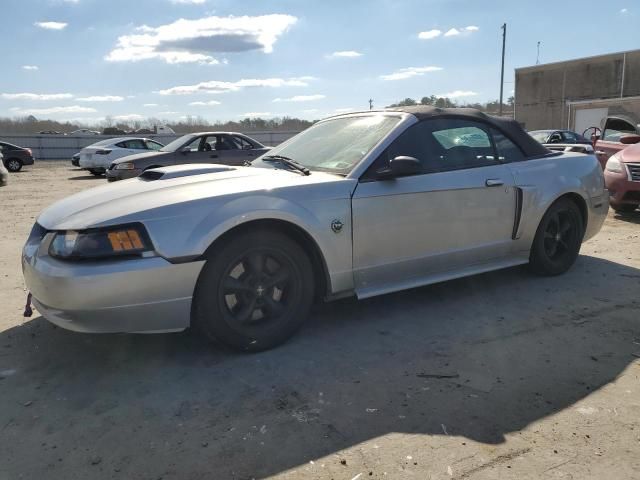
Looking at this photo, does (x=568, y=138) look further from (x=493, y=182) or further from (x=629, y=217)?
(x=493, y=182)

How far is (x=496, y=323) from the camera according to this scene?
3.89 meters

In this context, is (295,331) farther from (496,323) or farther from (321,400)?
(496,323)

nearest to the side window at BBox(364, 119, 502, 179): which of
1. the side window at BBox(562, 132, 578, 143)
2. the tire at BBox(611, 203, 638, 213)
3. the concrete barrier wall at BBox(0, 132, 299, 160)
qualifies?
the tire at BBox(611, 203, 638, 213)

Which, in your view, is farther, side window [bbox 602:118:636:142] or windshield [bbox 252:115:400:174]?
side window [bbox 602:118:636:142]

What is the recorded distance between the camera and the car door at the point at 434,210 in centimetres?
368

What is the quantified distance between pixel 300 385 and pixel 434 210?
1.69 meters

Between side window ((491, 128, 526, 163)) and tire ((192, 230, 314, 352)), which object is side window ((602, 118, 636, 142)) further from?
tire ((192, 230, 314, 352))

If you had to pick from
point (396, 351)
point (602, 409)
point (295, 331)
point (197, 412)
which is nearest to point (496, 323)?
point (396, 351)

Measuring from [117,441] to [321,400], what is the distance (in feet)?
3.37

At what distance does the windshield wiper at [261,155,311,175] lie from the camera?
382 centimetres

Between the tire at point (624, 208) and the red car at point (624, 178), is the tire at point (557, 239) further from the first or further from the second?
the tire at point (624, 208)

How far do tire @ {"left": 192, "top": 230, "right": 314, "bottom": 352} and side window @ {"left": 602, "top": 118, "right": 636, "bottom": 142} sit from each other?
34.4 ft

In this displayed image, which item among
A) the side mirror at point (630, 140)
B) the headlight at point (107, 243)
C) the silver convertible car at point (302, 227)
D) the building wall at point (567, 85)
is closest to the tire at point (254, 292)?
the silver convertible car at point (302, 227)

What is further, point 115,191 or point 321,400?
point 115,191
